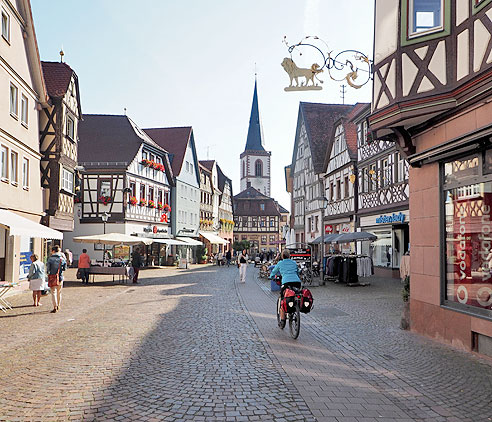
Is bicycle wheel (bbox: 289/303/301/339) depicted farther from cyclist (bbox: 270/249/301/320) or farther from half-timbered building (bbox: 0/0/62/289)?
half-timbered building (bbox: 0/0/62/289)

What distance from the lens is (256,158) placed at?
101750 millimetres

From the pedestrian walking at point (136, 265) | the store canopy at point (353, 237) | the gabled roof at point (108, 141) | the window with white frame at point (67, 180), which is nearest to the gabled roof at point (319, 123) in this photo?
the gabled roof at point (108, 141)

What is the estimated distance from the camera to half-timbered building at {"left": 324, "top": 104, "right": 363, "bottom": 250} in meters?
31.0

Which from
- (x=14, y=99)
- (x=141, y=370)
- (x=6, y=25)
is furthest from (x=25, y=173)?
(x=141, y=370)

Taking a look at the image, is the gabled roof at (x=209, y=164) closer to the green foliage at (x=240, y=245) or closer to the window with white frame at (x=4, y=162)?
the green foliage at (x=240, y=245)

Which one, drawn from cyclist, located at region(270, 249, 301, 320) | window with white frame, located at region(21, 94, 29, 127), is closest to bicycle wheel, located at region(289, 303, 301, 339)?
cyclist, located at region(270, 249, 301, 320)

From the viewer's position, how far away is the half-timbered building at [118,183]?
3566 centimetres

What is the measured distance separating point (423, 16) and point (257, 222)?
79445 millimetres

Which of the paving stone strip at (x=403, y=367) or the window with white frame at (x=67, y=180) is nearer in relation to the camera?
the paving stone strip at (x=403, y=367)

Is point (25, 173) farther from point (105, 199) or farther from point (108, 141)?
point (108, 141)

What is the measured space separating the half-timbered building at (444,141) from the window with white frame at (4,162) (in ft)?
42.3

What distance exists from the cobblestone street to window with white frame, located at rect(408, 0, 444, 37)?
17.9 ft

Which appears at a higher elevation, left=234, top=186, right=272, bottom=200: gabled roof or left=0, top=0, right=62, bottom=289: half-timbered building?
left=234, top=186, right=272, bottom=200: gabled roof

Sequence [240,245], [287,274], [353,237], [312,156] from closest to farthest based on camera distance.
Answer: [287,274], [353,237], [312,156], [240,245]
